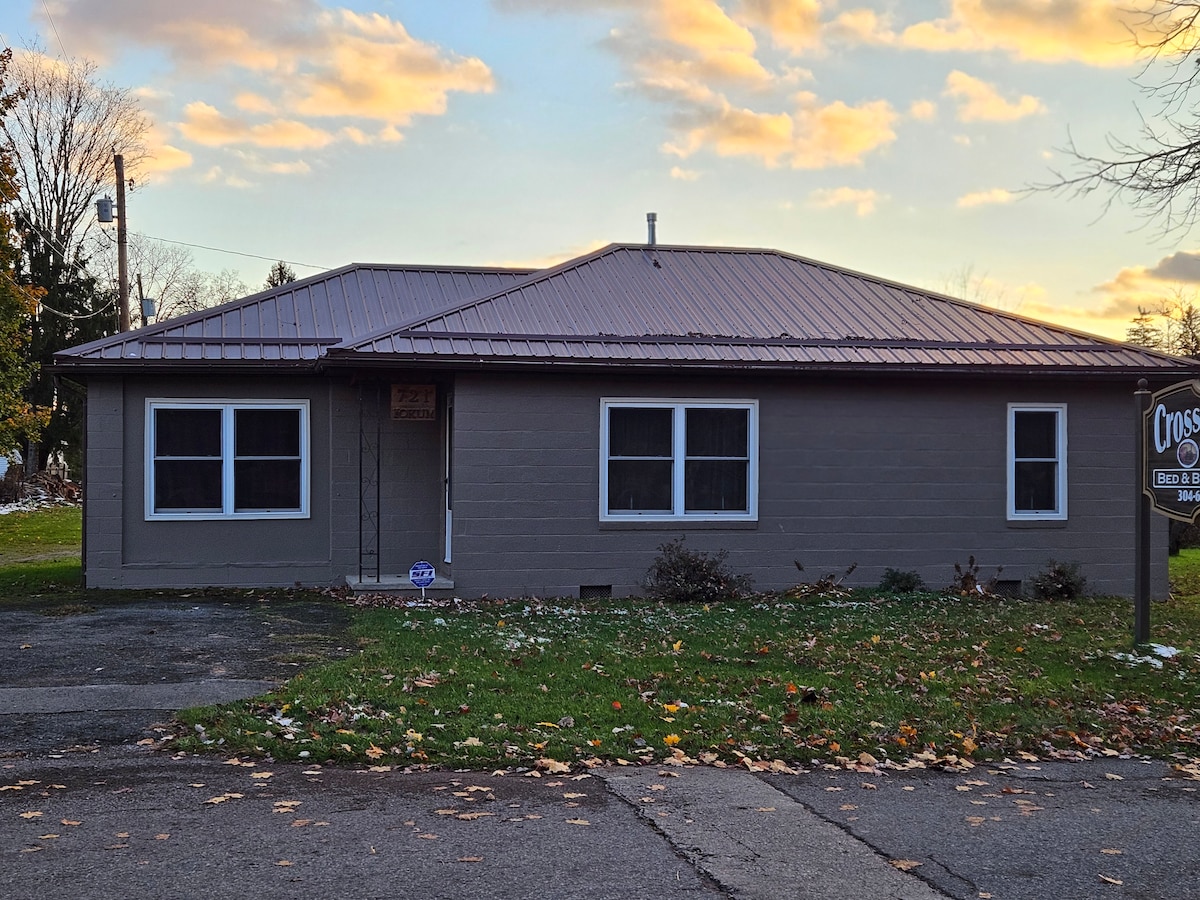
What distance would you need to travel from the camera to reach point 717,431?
14.8 metres

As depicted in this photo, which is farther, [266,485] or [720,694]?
[266,485]

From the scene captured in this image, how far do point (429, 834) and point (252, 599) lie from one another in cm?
933

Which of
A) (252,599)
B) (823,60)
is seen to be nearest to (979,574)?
(823,60)

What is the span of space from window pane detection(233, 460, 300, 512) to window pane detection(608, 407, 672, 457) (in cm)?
437

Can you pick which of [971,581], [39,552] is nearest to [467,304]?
[971,581]

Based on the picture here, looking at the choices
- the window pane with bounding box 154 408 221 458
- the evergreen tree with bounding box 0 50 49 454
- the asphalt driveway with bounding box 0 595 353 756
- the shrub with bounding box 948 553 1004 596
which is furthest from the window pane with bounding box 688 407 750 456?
the evergreen tree with bounding box 0 50 49 454

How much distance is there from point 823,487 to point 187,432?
8515mm

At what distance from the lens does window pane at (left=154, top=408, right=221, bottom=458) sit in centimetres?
1503

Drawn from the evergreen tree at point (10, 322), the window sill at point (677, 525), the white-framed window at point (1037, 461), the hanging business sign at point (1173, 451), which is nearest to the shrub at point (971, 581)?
the white-framed window at point (1037, 461)

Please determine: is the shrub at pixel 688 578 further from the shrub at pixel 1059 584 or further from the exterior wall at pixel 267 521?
the shrub at pixel 1059 584

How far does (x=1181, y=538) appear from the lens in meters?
27.0

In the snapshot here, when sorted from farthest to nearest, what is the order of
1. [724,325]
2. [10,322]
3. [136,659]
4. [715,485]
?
[10,322] → [724,325] → [715,485] → [136,659]

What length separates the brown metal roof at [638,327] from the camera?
14227mm

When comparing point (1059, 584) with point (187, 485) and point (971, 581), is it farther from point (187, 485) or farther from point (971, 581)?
point (187, 485)
